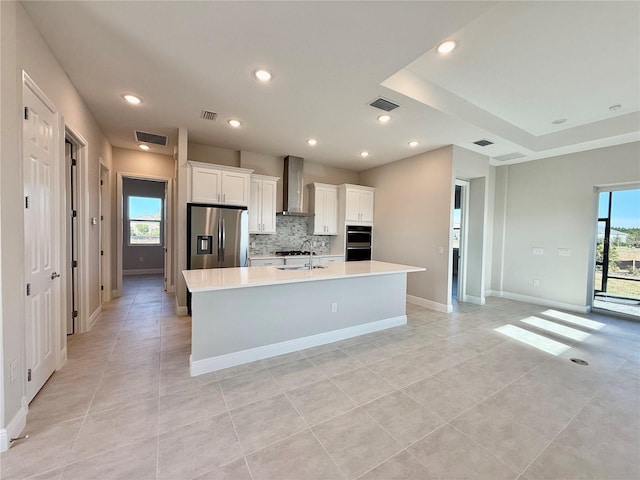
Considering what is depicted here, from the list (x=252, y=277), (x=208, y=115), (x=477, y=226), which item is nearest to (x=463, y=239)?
(x=477, y=226)

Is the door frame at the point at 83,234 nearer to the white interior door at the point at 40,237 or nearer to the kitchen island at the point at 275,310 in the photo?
the white interior door at the point at 40,237

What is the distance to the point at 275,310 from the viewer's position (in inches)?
115

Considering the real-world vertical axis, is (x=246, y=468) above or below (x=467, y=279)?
below

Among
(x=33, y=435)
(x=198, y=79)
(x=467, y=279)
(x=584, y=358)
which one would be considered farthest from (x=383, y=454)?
(x=467, y=279)

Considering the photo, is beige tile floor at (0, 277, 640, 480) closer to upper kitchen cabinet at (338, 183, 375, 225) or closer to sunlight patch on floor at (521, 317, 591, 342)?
sunlight patch on floor at (521, 317, 591, 342)

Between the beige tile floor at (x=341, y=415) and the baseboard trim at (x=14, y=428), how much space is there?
2.0 inches

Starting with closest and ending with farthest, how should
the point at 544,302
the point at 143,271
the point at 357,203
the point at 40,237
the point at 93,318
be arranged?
the point at 40,237 < the point at 93,318 < the point at 544,302 < the point at 357,203 < the point at 143,271

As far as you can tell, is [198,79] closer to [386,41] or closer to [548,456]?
[386,41]

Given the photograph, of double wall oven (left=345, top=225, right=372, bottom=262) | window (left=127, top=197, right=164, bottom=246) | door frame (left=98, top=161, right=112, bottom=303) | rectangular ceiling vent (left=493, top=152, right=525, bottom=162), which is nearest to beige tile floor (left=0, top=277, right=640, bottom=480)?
door frame (left=98, top=161, right=112, bottom=303)

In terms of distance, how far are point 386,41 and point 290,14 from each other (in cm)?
79

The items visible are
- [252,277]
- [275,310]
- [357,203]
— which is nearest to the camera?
[252,277]

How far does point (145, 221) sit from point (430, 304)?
8627 millimetres

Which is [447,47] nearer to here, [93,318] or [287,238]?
[287,238]

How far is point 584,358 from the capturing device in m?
2.99
